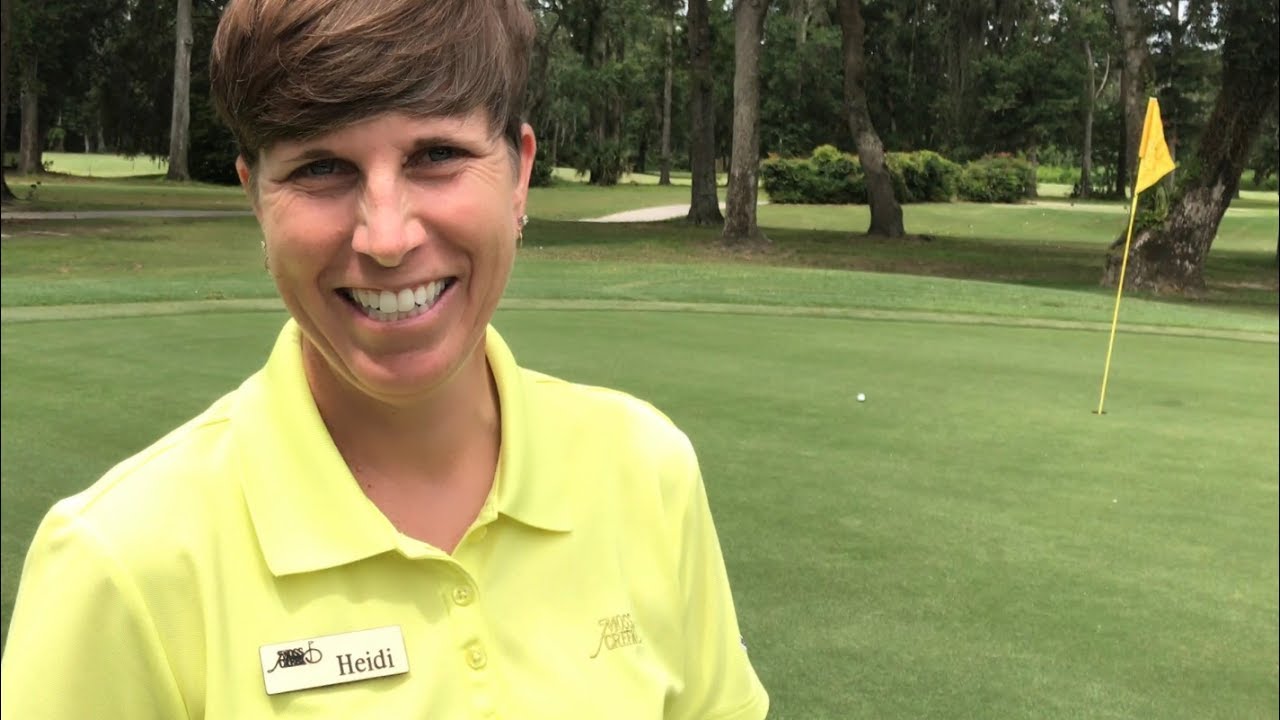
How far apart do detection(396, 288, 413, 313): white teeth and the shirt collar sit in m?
0.15

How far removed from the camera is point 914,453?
657 centimetres

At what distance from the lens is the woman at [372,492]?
1319mm

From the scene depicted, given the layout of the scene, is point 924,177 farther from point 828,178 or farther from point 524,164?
point 524,164

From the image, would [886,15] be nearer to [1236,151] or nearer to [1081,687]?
[1236,151]

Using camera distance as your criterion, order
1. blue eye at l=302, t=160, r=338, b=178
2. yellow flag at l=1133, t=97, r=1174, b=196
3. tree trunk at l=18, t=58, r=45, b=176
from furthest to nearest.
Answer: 1. tree trunk at l=18, t=58, r=45, b=176
2. yellow flag at l=1133, t=97, r=1174, b=196
3. blue eye at l=302, t=160, r=338, b=178

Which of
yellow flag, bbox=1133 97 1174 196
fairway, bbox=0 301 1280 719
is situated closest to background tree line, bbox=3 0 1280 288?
yellow flag, bbox=1133 97 1174 196

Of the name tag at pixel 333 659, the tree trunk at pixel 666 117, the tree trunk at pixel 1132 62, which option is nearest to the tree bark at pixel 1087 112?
the tree trunk at pixel 666 117

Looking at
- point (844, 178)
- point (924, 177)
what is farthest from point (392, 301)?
point (924, 177)

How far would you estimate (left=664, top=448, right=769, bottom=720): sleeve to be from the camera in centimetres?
163

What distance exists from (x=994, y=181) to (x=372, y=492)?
164 feet

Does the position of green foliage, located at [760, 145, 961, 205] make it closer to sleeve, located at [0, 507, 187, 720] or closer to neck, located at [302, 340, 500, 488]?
neck, located at [302, 340, 500, 488]

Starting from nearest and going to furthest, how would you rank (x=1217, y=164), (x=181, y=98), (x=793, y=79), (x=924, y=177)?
1. (x=1217, y=164)
2. (x=181, y=98)
3. (x=924, y=177)
4. (x=793, y=79)

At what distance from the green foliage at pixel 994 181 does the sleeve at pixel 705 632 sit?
48362 mm

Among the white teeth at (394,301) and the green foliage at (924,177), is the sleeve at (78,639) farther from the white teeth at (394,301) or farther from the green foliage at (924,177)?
the green foliage at (924,177)
